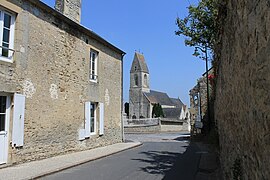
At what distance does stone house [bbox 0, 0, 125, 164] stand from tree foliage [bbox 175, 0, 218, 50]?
4.25 metres

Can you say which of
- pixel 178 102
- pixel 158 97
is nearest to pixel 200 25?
pixel 158 97

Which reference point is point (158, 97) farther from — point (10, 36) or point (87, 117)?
point (10, 36)

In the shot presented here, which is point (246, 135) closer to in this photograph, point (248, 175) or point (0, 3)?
point (248, 175)

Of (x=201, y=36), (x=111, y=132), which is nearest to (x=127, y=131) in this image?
(x=111, y=132)

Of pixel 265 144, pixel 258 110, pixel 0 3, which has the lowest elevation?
pixel 265 144

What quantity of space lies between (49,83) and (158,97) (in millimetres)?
62509

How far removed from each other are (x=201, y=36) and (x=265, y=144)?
40.4 feet

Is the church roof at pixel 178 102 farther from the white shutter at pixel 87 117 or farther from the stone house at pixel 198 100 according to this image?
the white shutter at pixel 87 117

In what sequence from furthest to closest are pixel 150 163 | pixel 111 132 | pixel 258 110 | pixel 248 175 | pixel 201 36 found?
pixel 111 132 → pixel 201 36 → pixel 150 163 → pixel 248 175 → pixel 258 110

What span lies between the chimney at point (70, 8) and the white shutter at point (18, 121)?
587 cm

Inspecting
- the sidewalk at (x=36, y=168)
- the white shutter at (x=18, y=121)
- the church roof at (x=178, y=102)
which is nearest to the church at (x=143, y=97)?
the church roof at (x=178, y=102)

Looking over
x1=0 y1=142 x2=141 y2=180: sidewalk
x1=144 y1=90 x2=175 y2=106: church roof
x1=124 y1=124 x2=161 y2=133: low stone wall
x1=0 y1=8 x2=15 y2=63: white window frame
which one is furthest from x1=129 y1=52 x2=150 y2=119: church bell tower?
x1=0 y1=8 x2=15 y2=63: white window frame

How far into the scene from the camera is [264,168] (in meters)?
2.55

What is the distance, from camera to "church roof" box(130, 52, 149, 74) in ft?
229
